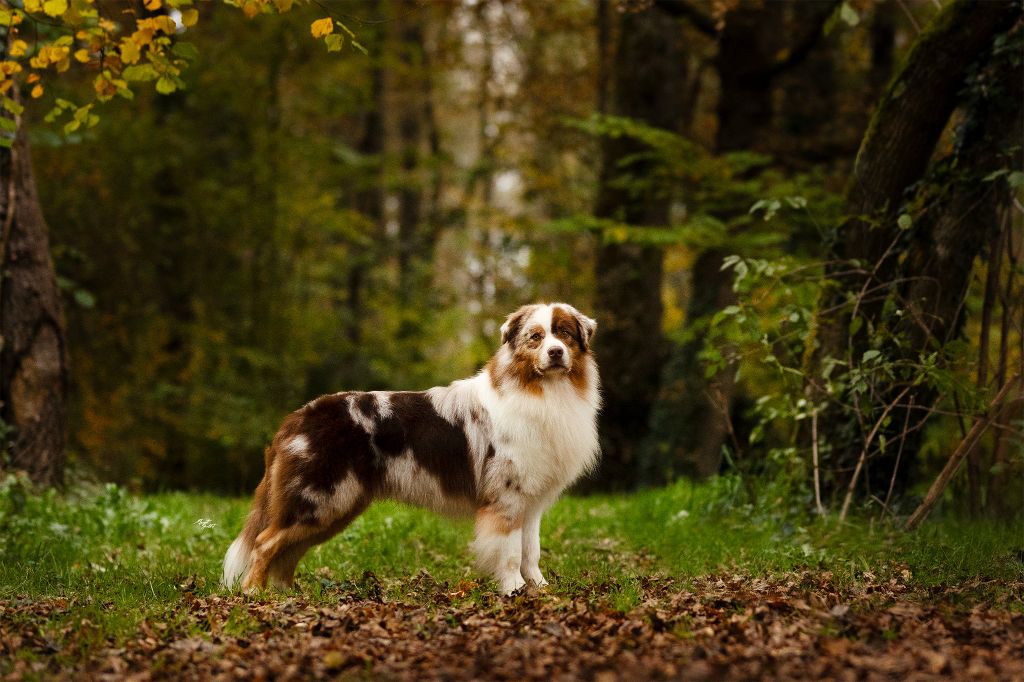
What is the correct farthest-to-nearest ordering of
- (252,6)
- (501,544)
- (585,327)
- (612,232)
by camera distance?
(612,232)
(585,327)
(501,544)
(252,6)

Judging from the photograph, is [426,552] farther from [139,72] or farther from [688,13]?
[688,13]

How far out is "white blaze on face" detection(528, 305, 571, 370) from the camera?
6418mm

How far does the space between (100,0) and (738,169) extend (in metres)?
6.84

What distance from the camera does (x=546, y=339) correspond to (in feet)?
21.2

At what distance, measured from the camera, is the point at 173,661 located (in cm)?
454

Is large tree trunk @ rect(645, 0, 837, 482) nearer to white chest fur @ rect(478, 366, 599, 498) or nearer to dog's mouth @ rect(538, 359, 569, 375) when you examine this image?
white chest fur @ rect(478, 366, 599, 498)

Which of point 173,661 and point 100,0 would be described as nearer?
point 173,661

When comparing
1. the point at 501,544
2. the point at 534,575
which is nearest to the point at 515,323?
the point at 501,544

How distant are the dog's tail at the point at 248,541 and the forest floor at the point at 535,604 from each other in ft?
0.86

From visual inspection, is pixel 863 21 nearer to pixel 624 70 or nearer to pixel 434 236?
pixel 624 70

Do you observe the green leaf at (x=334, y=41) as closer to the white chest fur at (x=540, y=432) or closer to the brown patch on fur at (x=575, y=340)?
the brown patch on fur at (x=575, y=340)

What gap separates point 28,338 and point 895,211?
771 cm

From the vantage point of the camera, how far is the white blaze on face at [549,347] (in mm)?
6418

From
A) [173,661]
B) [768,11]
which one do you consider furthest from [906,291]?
[768,11]
